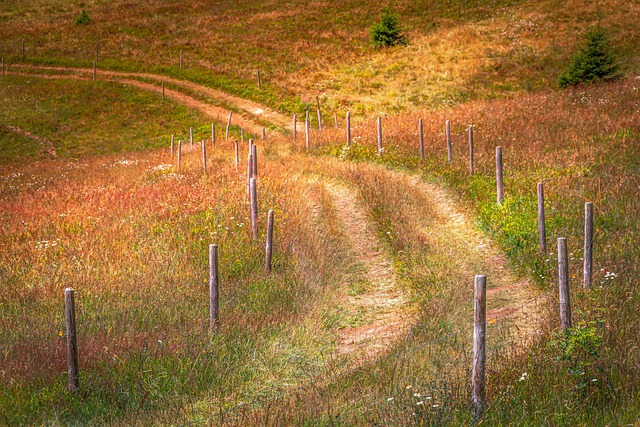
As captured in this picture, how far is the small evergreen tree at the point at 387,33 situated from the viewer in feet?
156

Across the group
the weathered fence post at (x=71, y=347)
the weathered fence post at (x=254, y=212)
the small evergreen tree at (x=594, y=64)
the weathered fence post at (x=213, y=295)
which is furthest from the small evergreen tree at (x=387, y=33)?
the weathered fence post at (x=71, y=347)

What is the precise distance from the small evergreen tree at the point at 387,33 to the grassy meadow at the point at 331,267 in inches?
414

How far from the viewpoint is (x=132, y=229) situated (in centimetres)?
1516

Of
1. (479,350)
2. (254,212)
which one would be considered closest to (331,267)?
(254,212)

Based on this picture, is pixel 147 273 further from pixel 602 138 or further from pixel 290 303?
pixel 602 138

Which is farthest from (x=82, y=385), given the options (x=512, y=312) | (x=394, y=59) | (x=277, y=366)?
A: (x=394, y=59)

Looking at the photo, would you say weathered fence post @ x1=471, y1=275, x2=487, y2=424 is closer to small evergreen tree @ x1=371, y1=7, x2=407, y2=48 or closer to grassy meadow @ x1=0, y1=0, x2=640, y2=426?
grassy meadow @ x1=0, y1=0, x2=640, y2=426

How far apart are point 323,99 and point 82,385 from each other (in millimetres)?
33240

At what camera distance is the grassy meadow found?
7449mm

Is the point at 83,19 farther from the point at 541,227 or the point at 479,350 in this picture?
the point at 479,350

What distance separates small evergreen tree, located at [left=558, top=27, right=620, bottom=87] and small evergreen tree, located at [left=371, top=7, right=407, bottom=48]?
1803cm

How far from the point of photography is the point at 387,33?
156 feet

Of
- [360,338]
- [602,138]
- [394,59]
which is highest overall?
[394,59]

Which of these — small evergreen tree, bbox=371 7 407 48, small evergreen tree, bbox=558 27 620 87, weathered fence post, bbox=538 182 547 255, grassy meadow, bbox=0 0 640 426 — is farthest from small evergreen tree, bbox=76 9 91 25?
weathered fence post, bbox=538 182 547 255
